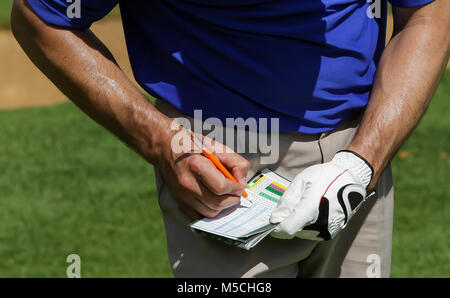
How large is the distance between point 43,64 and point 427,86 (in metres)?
1.08

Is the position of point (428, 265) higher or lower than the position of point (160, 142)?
lower

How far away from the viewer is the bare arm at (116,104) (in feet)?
5.86

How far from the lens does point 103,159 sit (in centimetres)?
612

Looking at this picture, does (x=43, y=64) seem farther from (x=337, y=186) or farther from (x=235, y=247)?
(x=337, y=186)

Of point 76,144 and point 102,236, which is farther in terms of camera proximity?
point 76,144

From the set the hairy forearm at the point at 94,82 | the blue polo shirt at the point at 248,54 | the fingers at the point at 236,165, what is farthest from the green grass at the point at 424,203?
the hairy forearm at the point at 94,82

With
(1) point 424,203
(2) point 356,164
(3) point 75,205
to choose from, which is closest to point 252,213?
(2) point 356,164

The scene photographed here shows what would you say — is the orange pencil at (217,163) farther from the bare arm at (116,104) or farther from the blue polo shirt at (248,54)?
the blue polo shirt at (248,54)

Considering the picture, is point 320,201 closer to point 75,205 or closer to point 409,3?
point 409,3

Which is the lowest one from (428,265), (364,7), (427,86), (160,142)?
(428,265)

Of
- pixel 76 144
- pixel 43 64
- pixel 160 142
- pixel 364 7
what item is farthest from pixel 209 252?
pixel 76 144

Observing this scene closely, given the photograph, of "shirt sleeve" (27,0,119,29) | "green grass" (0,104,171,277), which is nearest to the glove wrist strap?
"shirt sleeve" (27,0,119,29)

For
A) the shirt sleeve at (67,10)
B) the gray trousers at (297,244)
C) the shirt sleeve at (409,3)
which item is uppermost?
the shirt sleeve at (409,3)

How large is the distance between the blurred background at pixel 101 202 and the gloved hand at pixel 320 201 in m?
2.58
